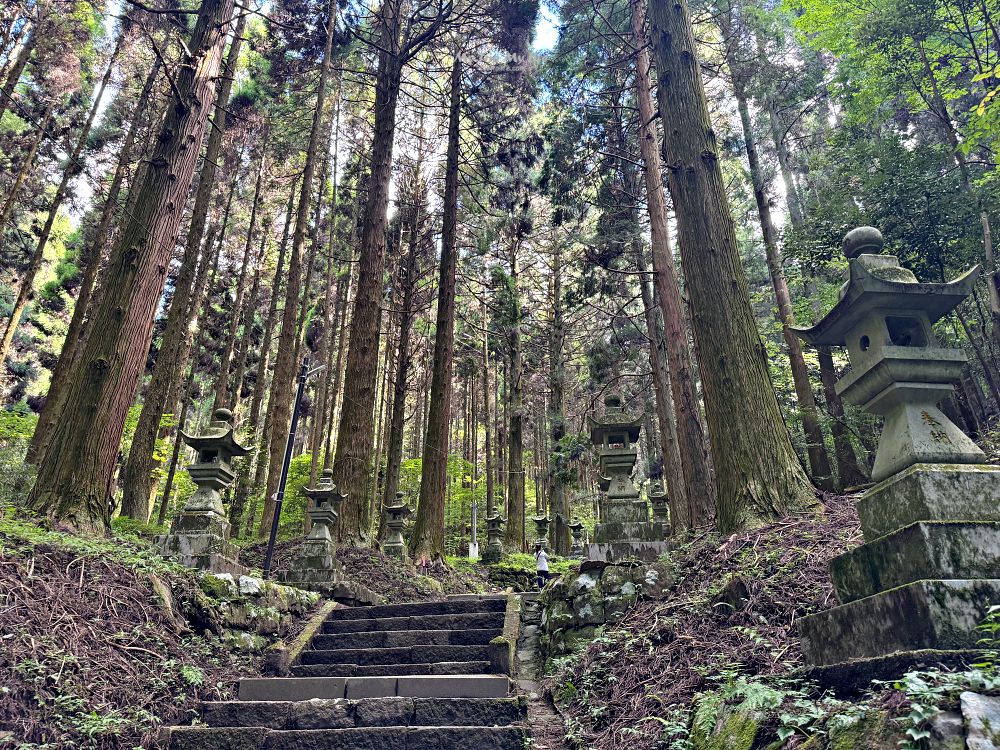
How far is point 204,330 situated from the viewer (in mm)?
21500

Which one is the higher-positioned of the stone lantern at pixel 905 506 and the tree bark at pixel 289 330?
the tree bark at pixel 289 330

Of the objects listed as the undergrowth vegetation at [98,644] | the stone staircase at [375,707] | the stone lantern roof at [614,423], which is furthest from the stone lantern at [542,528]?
the undergrowth vegetation at [98,644]

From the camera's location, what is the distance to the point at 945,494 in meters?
2.93

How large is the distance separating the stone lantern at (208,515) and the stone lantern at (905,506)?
643cm

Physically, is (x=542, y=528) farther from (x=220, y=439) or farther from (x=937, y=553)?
(x=937, y=553)

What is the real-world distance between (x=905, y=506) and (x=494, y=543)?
1791 centimetres

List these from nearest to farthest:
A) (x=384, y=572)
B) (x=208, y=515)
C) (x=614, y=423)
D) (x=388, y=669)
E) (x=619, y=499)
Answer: (x=388, y=669)
(x=208, y=515)
(x=619, y=499)
(x=614, y=423)
(x=384, y=572)

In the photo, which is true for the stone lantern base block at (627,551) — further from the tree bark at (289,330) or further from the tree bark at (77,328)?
the tree bark at (77,328)

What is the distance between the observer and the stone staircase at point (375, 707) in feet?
15.0

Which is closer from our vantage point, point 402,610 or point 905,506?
point 905,506

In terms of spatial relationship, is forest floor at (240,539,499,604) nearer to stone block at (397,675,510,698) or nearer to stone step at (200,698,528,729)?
stone block at (397,675,510,698)

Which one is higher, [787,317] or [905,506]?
[787,317]

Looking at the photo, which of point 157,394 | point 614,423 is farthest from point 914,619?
point 157,394

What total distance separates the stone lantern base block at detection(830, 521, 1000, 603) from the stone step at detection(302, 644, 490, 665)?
15.1 ft
